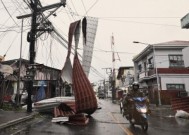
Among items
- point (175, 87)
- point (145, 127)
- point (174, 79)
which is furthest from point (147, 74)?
point (145, 127)

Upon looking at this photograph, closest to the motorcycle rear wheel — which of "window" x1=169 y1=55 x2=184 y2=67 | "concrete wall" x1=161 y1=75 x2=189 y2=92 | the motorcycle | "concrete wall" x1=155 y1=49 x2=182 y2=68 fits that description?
the motorcycle

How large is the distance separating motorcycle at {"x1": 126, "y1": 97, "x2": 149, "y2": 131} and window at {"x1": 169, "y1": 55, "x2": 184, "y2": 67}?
1044 inches

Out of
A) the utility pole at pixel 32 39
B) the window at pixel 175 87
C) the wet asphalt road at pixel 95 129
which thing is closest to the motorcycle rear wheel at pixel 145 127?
the wet asphalt road at pixel 95 129

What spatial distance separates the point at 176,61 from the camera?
35594 mm

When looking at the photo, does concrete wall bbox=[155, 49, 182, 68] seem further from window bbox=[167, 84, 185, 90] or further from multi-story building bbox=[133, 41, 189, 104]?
window bbox=[167, 84, 185, 90]

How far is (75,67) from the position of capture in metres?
13.5

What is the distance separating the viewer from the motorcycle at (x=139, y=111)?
9.67 m

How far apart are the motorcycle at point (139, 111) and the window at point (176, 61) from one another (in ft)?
87.0

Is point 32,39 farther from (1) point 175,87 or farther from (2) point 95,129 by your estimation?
(1) point 175,87

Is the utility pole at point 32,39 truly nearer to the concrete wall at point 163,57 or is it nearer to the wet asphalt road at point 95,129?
the wet asphalt road at point 95,129

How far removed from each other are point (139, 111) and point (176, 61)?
2786 centimetres

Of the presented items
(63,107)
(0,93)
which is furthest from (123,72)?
(63,107)

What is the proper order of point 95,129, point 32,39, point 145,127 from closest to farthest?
point 145,127 → point 95,129 → point 32,39

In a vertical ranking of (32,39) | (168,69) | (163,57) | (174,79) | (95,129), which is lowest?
(95,129)
